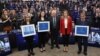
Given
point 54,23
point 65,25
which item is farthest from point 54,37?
point 65,25

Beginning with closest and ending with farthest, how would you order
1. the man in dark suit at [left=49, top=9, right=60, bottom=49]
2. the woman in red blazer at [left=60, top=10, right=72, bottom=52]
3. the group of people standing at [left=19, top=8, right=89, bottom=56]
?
the group of people standing at [left=19, top=8, right=89, bottom=56] → the woman in red blazer at [left=60, top=10, right=72, bottom=52] → the man in dark suit at [left=49, top=9, right=60, bottom=49]

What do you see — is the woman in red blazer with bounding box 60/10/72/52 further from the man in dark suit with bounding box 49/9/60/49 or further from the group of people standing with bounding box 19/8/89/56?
the man in dark suit with bounding box 49/9/60/49

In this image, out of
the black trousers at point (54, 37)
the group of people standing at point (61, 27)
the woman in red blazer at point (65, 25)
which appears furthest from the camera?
the black trousers at point (54, 37)

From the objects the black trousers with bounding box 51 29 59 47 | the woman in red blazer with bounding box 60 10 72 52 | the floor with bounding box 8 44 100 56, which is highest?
the woman in red blazer with bounding box 60 10 72 52

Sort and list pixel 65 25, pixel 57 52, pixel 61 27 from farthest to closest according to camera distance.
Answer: pixel 57 52
pixel 61 27
pixel 65 25

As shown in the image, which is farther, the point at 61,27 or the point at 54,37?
the point at 54,37

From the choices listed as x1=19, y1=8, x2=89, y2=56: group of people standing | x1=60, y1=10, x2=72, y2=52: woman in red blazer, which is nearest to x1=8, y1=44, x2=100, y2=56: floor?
x1=19, y1=8, x2=89, y2=56: group of people standing

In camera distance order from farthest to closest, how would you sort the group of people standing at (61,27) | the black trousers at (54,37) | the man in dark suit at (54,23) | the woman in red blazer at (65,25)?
the black trousers at (54,37) → the man in dark suit at (54,23) → the woman in red blazer at (65,25) → the group of people standing at (61,27)

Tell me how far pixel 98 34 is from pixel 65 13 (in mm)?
2426

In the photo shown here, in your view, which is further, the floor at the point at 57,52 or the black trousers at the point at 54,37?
the black trousers at the point at 54,37

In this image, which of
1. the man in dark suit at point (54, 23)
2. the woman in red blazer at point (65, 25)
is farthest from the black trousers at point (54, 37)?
the woman in red blazer at point (65, 25)

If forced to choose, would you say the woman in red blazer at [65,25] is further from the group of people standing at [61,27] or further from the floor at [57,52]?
the floor at [57,52]

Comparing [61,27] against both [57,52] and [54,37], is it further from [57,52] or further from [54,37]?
[57,52]

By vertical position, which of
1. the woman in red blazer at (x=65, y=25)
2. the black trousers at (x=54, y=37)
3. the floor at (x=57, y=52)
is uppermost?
the woman in red blazer at (x=65, y=25)
